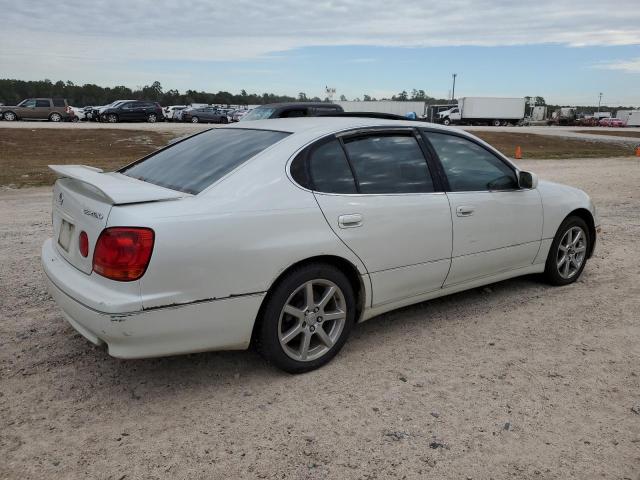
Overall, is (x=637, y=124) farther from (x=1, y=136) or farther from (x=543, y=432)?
(x=543, y=432)

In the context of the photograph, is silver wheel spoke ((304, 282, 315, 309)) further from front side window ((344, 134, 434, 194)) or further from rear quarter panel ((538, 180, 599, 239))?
rear quarter panel ((538, 180, 599, 239))

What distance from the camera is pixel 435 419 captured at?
299 centimetres

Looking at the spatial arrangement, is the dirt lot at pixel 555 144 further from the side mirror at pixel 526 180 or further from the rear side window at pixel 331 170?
the rear side window at pixel 331 170

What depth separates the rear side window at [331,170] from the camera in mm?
3482

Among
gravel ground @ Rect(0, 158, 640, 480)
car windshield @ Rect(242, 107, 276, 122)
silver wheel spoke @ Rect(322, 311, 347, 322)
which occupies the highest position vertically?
car windshield @ Rect(242, 107, 276, 122)

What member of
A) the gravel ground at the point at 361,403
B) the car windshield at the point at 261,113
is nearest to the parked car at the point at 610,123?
the car windshield at the point at 261,113

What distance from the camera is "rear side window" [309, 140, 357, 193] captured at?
3.48 m

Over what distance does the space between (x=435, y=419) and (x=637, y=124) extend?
83494 mm

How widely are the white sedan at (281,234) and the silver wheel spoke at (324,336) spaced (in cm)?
1

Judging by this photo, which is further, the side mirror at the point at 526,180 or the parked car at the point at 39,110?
the parked car at the point at 39,110

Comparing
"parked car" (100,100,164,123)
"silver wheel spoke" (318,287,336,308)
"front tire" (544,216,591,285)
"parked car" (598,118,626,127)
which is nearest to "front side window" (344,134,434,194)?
"silver wheel spoke" (318,287,336,308)

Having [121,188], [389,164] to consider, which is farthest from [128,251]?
[389,164]

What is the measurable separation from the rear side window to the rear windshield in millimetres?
288

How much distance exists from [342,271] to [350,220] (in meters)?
0.34
